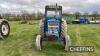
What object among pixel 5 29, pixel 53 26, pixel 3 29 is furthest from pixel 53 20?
pixel 5 29

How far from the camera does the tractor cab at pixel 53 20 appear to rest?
1301 cm

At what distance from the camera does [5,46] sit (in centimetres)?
1341

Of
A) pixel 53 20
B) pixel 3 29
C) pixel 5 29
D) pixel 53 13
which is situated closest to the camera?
pixel 53 20

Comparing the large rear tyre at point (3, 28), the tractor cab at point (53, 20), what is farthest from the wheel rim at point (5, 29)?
the tractor cab at point (53, 20)

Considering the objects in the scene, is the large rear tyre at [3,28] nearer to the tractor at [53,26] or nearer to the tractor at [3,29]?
the tractor at [3,29]

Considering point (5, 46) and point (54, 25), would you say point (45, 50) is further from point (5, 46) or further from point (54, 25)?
point (5, 46)

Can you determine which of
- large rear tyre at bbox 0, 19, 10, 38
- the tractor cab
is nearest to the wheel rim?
large rear tyre at bbox 0, 19, 10, 38

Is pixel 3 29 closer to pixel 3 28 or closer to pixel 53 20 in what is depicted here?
pixel 3 28

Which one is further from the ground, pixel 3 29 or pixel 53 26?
pixel 53 26

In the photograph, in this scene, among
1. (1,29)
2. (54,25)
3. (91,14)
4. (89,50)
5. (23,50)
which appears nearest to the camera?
(89,50)

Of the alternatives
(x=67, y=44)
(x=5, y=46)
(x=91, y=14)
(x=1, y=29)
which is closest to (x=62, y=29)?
(x=67, y=44)

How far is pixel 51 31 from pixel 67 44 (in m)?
1.50

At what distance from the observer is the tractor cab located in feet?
42.7

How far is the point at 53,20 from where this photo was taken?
42.5 feet
